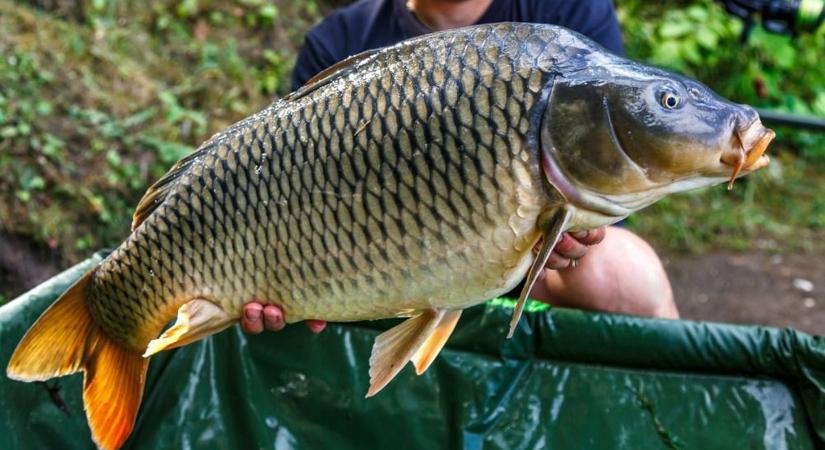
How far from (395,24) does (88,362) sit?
2.95ft

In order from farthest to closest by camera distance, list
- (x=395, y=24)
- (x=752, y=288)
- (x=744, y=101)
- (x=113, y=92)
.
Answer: (x=744, y=101)
(x=752, y=288)
(x=113, y=92)
(x=395, y=24)

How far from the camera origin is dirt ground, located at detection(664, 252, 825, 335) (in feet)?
9.05

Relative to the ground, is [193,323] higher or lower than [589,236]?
higher

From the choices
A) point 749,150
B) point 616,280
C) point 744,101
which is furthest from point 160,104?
point 744,101

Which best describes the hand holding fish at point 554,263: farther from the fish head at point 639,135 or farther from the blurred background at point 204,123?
the blurred background at point 204,123

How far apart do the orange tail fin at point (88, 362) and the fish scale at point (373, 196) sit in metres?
0.17

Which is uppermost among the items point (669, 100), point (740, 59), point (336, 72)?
point (336, 72)

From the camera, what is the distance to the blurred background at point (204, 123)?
95.3 inches

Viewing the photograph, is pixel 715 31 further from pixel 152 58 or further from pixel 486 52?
pixel 486 52

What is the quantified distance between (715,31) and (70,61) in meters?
2.67

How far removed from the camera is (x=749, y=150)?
1048 mm

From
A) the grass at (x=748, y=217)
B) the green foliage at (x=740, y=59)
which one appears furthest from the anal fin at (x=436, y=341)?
the green foliage at (x=740, y=59)

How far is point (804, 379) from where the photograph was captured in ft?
5.15

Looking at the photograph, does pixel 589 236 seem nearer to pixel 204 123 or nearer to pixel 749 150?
pixel 749 150
